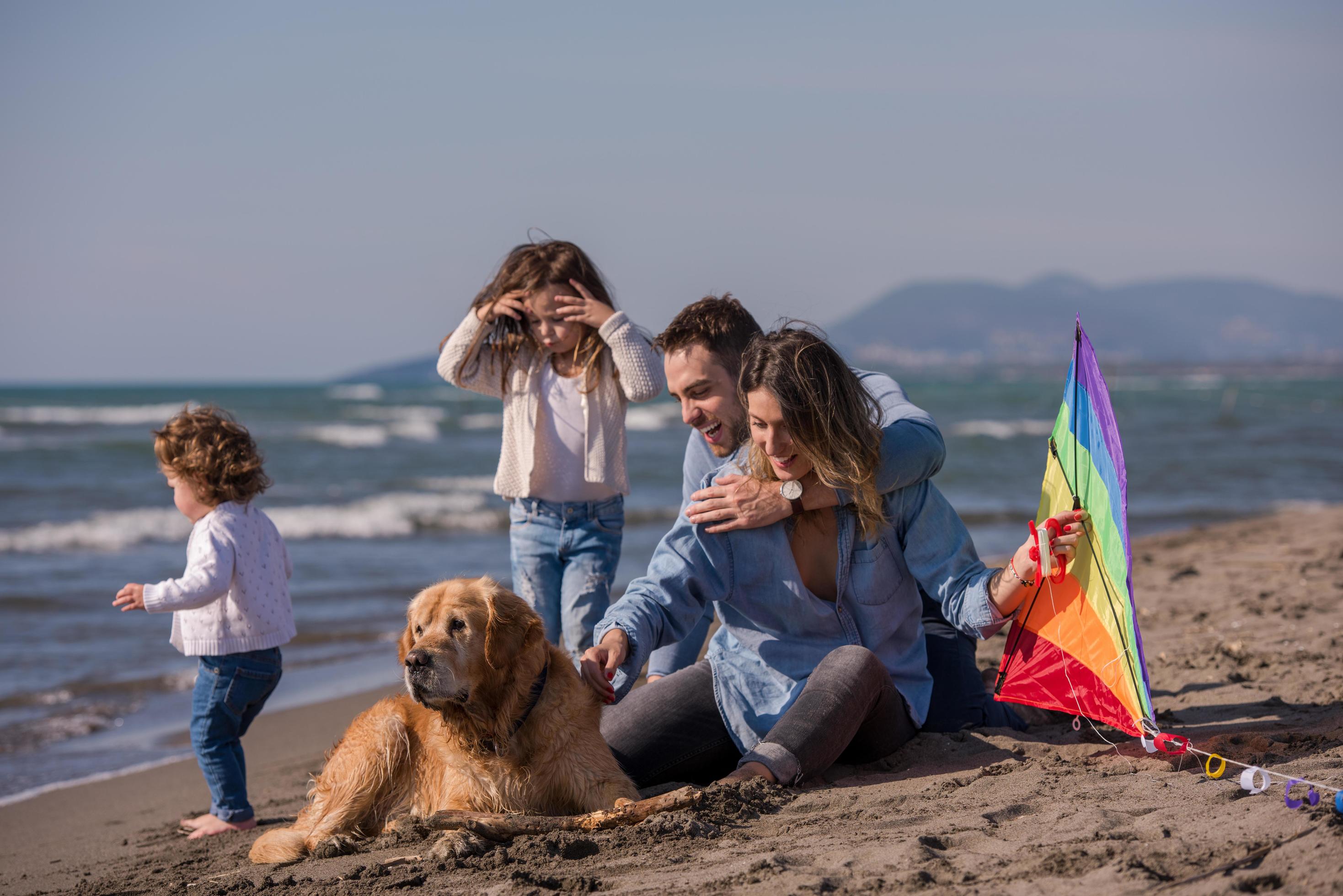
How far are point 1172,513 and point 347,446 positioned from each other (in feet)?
64.0

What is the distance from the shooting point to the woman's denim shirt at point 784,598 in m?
3.62

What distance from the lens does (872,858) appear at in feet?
8.87

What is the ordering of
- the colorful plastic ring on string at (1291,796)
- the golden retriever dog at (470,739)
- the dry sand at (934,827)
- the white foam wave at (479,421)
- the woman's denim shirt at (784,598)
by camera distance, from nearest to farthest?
the dry sand at (934,827), the colorful plastic ring on string at (1291,796), the golden retriever dog at (470,739), the woman's denim shirt at (784,598), the white foam wave at (479,421)

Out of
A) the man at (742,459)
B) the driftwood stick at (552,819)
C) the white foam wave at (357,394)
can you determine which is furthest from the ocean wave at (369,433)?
the driftwood stick at (552,819)

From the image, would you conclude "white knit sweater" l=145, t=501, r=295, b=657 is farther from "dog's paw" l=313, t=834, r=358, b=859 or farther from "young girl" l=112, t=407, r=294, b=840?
"dog's paw" l=313, t=834, r=358, b=859

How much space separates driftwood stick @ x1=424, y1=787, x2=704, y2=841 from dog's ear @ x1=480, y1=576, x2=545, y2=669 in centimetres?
47

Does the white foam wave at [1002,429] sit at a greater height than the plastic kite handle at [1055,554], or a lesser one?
lesser

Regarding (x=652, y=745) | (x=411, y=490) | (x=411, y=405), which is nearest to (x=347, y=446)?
(x=411, y=490)

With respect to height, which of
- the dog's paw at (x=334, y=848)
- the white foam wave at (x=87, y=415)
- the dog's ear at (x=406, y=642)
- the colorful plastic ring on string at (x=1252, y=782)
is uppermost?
the white foam wave at (x=87, y=415)

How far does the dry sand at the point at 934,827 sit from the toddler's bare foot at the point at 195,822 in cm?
7

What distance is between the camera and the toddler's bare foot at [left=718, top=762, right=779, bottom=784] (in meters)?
3.39

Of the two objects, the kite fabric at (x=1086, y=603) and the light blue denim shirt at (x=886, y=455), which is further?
the light blue denim shirt at (x=886, y=455)

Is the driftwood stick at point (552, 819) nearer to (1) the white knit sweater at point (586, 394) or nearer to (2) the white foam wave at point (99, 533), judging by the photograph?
(1) the white knit sweater at point (586, 394)

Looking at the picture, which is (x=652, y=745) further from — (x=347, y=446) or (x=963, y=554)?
(x=347, y=446)
